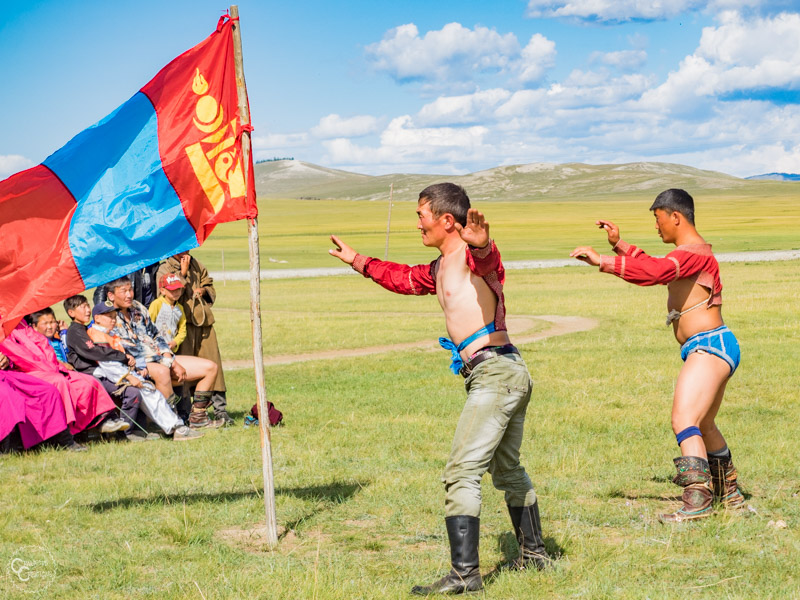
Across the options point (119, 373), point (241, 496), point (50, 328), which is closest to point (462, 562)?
point (241, 496)

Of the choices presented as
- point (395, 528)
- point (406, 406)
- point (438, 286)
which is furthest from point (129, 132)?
point (406, 406)

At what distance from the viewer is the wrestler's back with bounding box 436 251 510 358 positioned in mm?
5551

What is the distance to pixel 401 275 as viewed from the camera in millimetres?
6129

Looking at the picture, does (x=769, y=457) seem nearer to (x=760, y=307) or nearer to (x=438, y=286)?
(x=438, y=286)

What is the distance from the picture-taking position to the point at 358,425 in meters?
10.5

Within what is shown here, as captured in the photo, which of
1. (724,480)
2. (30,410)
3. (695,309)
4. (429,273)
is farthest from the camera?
(30,410)

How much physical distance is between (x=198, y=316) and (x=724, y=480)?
6992mm

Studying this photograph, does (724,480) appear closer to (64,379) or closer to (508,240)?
(64,379)

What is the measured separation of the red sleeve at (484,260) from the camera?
5.23 m

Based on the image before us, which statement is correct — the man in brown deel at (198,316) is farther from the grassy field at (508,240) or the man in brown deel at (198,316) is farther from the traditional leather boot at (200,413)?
the grassy field at (508,240)

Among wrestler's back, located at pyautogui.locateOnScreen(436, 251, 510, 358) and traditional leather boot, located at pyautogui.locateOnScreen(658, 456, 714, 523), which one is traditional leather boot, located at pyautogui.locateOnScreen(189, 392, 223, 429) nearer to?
wrestler's back, located at pyautogui.locateOnScreen(436, 251, 510, 358)

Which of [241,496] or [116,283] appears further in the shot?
[116,283]

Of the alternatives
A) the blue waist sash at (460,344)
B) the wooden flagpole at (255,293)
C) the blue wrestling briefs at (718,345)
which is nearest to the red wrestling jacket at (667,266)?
the blue wrestling briefs at (718,345)

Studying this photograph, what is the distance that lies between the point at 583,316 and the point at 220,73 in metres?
18.5
